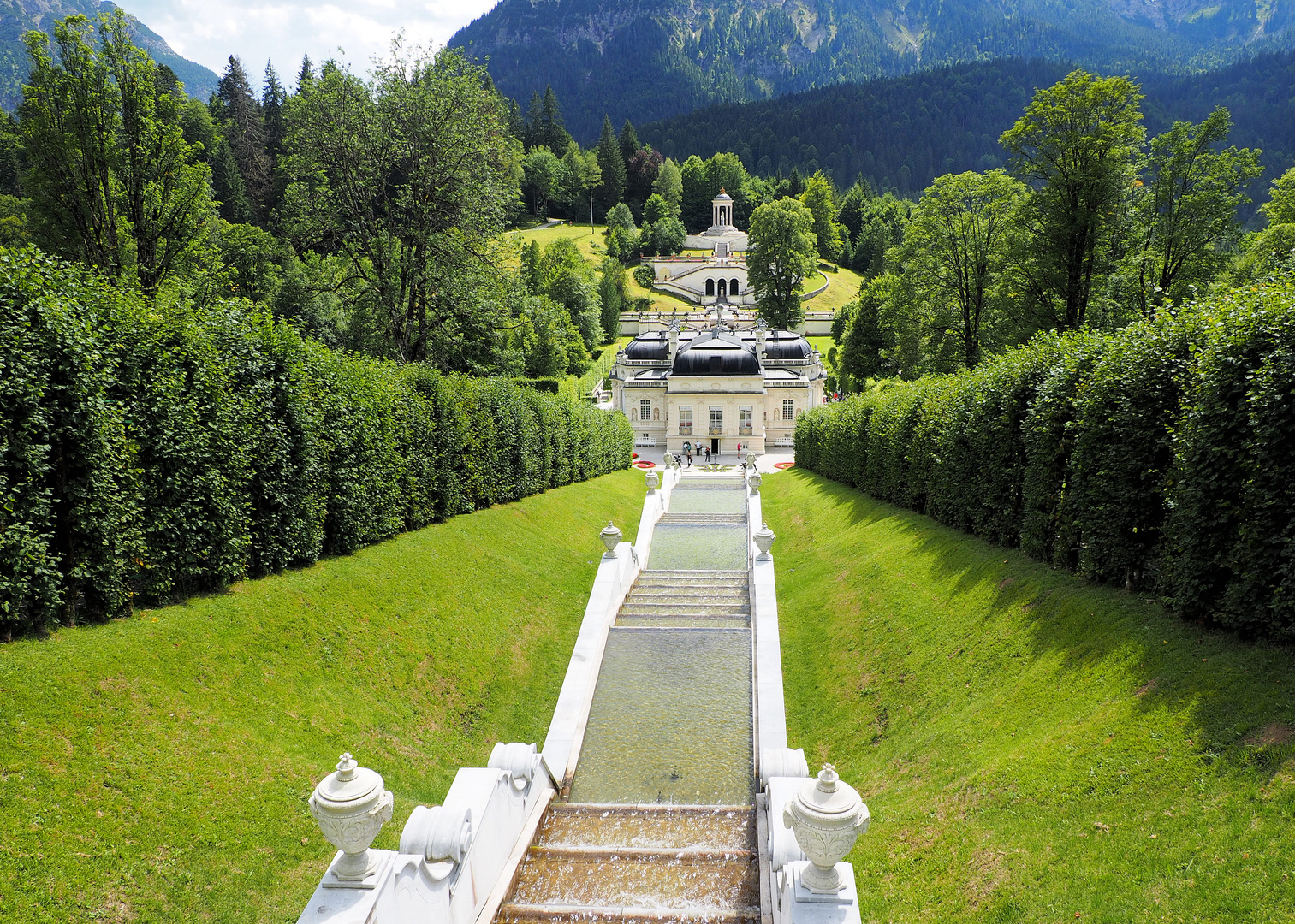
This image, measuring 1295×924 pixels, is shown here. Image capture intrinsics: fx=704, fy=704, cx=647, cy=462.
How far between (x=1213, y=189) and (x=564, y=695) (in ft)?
93.4

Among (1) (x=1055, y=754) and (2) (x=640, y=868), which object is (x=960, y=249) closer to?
(1) (x=1055, y=754)

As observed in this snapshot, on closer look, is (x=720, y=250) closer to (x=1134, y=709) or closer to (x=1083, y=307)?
(x=1083, y=307)

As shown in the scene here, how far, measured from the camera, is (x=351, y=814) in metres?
6.39

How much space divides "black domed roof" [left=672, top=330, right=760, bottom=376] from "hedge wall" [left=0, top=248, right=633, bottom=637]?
46064 millimetres

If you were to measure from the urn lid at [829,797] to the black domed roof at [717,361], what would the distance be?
57.0m

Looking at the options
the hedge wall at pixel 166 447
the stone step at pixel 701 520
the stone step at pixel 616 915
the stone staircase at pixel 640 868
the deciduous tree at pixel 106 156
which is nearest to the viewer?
the stone step at pixel 616 915

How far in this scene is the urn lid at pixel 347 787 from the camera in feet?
20.8

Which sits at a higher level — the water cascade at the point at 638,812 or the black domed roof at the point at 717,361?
the black domed roof at the point at 717,361

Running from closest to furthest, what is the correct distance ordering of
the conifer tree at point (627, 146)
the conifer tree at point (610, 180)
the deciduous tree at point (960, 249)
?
1. the deciduous tree at point (960, 249)
2. the conifer tree at point (610, 180)
3. the conifer tree at point (627, 146)

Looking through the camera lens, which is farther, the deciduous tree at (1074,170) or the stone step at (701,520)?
the stone step at (701,520)

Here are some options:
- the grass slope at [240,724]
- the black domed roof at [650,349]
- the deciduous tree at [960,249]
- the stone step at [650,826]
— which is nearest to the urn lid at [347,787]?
the grass slope at [240,724]

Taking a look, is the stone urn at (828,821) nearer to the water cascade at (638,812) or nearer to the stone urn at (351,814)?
the water cascade at (638,812)

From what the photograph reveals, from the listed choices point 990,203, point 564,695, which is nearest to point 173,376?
point 564,695

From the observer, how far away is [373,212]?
87.8ft
